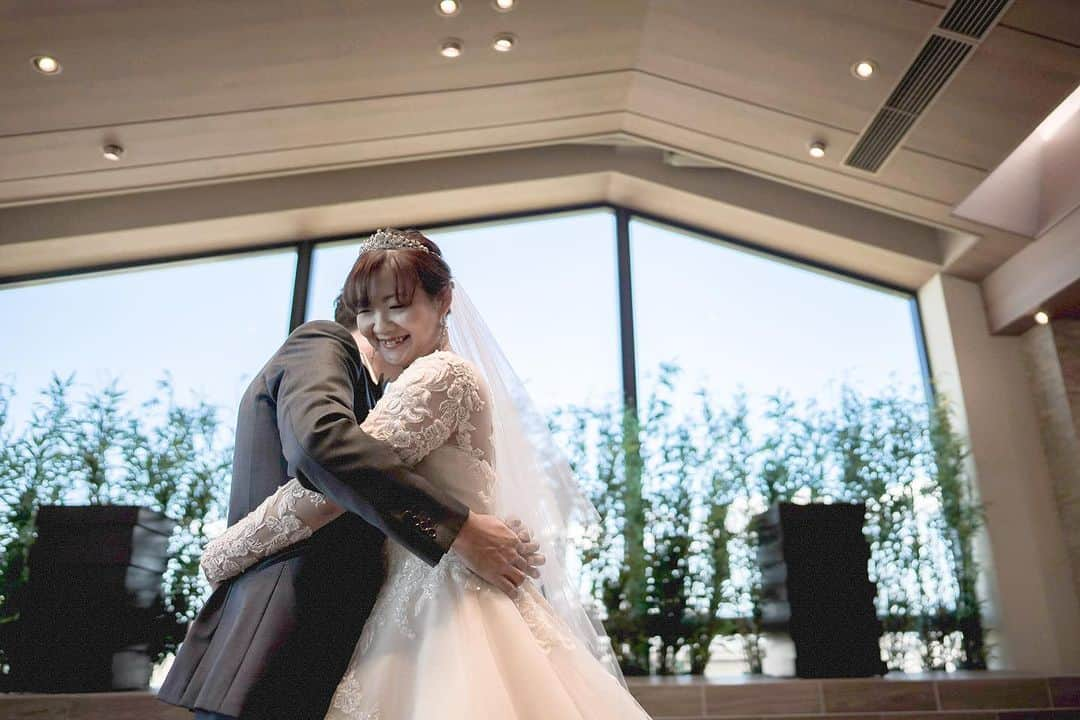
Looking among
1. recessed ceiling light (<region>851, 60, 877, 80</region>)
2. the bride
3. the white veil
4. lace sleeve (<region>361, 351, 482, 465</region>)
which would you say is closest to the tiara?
the bride

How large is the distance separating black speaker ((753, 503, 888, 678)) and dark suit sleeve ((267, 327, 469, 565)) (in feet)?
11.3

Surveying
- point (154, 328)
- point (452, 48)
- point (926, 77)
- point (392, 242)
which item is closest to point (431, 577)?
point (392, 242)

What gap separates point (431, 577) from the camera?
1372 mm

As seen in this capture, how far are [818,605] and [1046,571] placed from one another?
2.09 m

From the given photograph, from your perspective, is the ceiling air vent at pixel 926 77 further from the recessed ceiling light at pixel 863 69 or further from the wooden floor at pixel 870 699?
the wooden floor at pixel 870 699

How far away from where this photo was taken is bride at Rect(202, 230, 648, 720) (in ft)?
4.06

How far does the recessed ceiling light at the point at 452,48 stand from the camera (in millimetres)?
4301

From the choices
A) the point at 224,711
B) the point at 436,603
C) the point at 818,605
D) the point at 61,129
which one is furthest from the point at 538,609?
the point at 61,129

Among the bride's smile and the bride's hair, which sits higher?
the bride's hair

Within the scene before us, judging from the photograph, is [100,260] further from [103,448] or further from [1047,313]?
[1047,313]

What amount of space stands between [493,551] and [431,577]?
0.39 ft

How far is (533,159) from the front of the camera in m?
5.95

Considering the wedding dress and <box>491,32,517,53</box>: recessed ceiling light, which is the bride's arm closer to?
the wedding dress

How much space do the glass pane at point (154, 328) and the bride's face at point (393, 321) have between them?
159 inches
